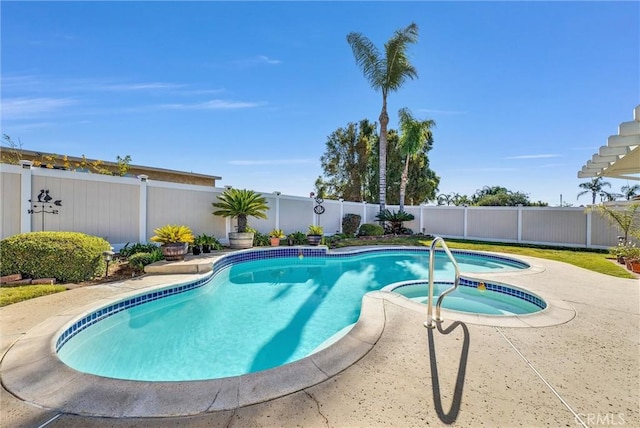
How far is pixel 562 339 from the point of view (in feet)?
9.98

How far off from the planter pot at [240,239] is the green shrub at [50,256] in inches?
180

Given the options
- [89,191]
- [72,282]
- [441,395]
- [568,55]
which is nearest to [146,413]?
[441,395]

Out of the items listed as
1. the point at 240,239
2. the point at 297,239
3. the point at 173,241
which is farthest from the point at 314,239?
the point at 173,241

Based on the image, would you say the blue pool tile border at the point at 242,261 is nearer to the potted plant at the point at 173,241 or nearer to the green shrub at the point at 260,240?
the potted plant at the point at 173,241

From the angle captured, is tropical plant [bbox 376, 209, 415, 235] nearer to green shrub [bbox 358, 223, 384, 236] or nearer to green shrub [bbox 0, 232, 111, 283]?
green shrub [bbox 358, 223, 384, 236]

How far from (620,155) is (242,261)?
33.4ft

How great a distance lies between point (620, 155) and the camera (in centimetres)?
581

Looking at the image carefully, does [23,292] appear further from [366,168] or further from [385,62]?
[366,168]

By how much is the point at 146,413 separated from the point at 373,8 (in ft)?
36.4

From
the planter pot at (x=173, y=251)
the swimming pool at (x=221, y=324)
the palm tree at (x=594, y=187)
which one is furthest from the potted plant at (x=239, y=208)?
the palm tree at (x=594, y=187)

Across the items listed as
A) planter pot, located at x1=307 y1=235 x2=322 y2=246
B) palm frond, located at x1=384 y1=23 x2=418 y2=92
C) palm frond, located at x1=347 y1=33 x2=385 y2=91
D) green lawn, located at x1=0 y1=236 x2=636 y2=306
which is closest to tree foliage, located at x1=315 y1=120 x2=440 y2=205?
palm frond, located at x1=384 y1=23 x2=418 y2=92

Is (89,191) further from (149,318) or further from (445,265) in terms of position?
(445,265)

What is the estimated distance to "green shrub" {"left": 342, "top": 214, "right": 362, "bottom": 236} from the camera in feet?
49.6

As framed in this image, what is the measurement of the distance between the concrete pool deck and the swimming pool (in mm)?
567
